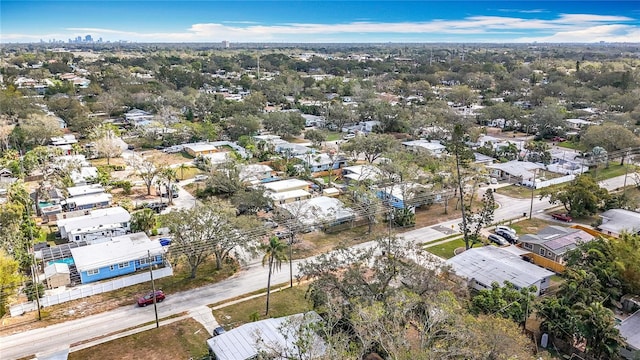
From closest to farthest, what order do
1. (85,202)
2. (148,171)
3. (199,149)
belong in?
(85,202), (148,171), (199,149)

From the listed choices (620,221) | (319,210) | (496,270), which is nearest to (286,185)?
(319,210)

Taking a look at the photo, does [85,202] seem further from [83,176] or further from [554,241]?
[554,241]

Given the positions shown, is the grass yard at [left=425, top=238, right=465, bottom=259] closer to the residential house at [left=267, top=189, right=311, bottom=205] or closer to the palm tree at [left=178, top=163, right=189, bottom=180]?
the residential house at [left=267, top=189, right=311, bottom=205]

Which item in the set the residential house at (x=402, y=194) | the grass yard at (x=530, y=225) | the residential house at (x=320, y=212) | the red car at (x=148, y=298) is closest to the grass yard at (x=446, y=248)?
the residential house at (x=402, y=194)

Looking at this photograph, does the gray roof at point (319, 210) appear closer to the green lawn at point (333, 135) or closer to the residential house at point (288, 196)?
the residential house at point (288, 196)

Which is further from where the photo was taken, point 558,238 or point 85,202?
point 85,202

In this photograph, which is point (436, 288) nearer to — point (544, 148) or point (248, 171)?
point (248, 171)
